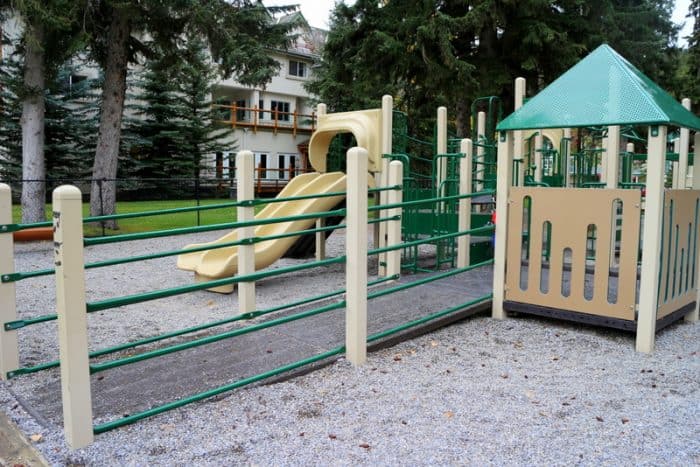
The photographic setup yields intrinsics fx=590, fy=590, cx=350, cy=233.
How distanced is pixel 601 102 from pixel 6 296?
476 centimetres

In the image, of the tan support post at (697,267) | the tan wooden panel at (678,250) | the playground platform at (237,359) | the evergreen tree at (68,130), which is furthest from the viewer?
the evergreen tree at (68,130)

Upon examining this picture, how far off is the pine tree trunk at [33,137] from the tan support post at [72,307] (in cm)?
1108

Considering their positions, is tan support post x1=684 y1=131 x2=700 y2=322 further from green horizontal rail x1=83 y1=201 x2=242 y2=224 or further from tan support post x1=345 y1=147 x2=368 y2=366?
green horizontal rail x1=83 y1=201 x2=242 y2=224

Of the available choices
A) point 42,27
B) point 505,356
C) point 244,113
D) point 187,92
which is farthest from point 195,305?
point 244,113

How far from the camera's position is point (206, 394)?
136 inches

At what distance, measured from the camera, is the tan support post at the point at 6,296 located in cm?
393

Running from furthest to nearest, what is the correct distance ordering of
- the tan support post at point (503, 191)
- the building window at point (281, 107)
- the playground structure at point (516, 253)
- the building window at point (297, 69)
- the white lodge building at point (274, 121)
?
the building window at point (297, 69) → the building window at point (281, 107) → the white lodge building at point (274, 121) → the tan support post at point (503, 191) → the playground structure at point (516, 253)

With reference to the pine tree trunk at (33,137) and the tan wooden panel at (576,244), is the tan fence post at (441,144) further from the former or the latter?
the pine tree trunk at (33,137)

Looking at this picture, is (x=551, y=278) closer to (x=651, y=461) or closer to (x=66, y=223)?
(x=651, y=461)

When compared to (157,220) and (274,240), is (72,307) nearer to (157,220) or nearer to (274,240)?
(274,240)

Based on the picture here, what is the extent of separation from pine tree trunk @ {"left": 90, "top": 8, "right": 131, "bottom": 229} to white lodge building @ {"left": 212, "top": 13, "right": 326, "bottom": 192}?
40.0 ft

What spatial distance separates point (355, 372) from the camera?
418 cm

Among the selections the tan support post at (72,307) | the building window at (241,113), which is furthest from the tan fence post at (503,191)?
the building window at (241,113)

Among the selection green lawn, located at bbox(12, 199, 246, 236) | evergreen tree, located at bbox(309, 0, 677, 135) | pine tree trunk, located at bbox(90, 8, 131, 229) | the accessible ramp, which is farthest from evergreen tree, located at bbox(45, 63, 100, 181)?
the accessible ramp
